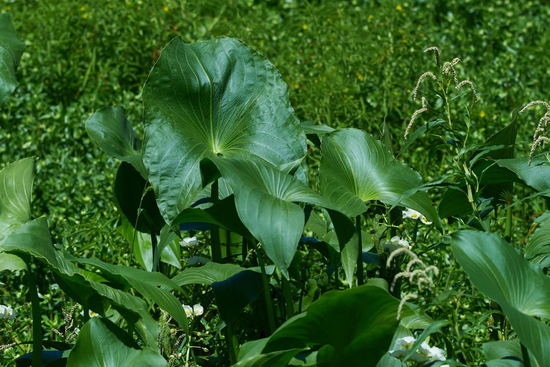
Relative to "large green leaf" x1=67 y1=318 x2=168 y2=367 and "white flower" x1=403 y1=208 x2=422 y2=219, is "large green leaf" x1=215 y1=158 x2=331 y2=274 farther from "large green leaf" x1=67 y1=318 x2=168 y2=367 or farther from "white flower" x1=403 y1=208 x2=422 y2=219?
"white flower" x1=403 y1=208 x2=422 y2=219

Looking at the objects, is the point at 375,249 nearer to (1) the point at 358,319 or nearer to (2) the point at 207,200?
(2) the point at 207,200

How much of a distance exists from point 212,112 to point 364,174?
40 cm

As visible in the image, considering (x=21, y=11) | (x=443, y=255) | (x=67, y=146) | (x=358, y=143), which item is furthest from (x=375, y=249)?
(x=21, y=11)

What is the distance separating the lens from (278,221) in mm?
1798

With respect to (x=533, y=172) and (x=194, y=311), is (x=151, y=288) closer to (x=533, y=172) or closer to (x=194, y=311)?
(x=194, y=311)

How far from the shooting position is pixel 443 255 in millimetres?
3072

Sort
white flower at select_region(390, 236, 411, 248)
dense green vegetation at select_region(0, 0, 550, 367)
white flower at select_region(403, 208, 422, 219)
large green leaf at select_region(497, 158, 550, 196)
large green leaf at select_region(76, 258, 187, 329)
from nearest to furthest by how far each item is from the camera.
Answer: dense green vegetation at select_region(0, 0, 550, 367), large green leaf at select_region(76, 258, 187, 329), large green leaf at select_region(497, 158, 550, 196), white flower at select_region(390, 236, 411, 248), white flower at select_region(403, 208, 422, 219)

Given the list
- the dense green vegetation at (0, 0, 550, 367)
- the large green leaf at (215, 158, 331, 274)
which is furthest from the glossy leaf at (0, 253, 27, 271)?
the large green leaf at (215, 158, 331, 274)

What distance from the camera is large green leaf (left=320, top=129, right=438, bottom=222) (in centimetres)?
207

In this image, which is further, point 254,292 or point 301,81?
point 301,81

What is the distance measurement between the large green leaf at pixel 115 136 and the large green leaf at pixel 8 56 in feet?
0.74

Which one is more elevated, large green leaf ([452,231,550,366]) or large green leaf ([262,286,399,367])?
large green leaf ([452,231,550,366])

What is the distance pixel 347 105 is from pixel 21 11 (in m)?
2.22

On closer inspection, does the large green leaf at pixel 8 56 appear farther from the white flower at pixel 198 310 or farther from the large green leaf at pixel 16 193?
the white flower at pixel 198 310
